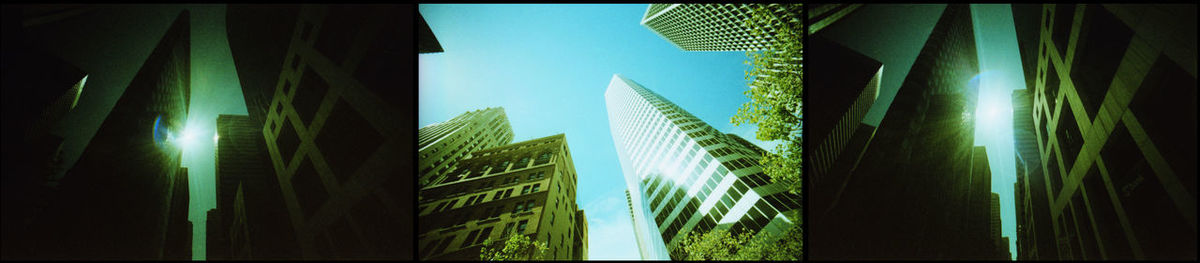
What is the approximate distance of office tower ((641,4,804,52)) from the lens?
2455 mm

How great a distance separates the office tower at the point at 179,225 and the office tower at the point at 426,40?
2246mm

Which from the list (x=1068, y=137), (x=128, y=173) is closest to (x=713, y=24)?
(x=1068, y=137)

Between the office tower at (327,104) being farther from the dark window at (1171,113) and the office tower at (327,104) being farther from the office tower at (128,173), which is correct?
the dark window at (1171,113)

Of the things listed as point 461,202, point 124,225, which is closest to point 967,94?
point 461,202

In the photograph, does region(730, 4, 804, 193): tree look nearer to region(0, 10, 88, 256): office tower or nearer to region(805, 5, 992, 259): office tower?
region(805, 5, 992, 259): office tower

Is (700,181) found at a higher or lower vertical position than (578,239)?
higher

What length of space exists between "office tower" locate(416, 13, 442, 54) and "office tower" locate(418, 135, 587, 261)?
176cm

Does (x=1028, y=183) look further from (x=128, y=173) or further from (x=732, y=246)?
(x=128, y=173)

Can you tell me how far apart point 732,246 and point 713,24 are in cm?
388

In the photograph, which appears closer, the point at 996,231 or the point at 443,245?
the point at 996,231

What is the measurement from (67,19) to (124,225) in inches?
66.3

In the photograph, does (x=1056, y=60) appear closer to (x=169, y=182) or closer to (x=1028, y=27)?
(x=1028, y=27)

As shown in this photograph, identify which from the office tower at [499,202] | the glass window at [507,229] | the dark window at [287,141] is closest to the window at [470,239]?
the office tower at [499,202]

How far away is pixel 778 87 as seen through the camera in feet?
8.50
